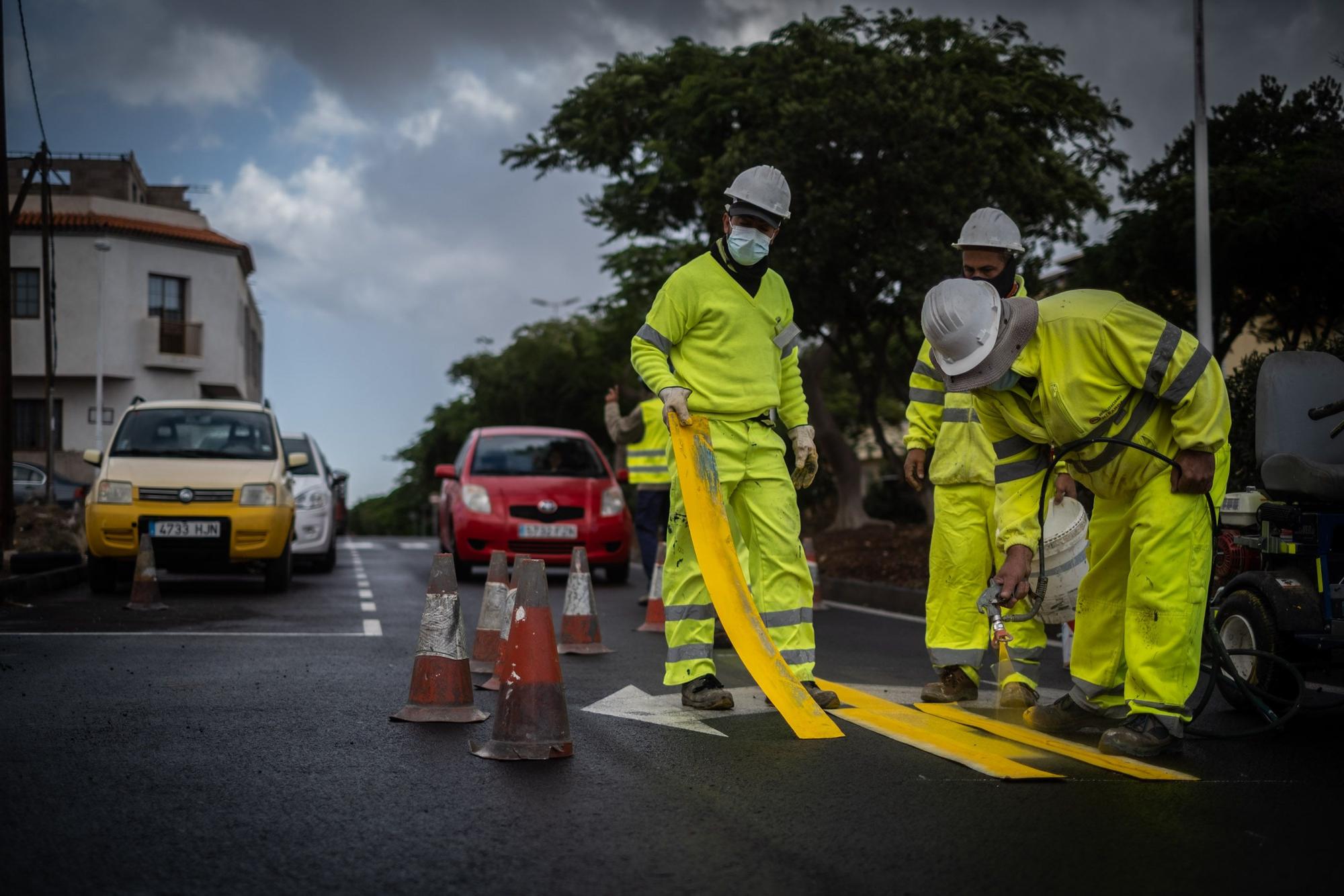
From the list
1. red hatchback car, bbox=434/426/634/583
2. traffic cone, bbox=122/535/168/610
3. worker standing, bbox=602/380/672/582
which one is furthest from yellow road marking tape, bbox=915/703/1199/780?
red hatchback car, bbox=434/426/634/583

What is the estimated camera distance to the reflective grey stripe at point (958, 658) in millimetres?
6773

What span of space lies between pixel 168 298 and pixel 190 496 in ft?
130

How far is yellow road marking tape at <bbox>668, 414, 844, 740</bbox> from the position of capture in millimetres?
5789

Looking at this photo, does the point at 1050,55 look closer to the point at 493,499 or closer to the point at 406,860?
the point at 493,499

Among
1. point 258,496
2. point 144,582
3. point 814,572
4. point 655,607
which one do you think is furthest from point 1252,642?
point 258,496

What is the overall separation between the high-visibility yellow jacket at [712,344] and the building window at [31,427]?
43.5 meters

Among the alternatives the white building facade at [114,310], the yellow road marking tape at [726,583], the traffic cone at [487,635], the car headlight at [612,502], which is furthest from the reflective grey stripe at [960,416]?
the white building facade at [114,310]

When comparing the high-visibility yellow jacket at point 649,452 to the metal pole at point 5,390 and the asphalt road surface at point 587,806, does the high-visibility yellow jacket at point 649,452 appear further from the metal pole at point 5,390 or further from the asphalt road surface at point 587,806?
the metal pole at point 5,390

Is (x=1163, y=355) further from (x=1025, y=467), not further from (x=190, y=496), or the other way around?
(x=190, y=496)

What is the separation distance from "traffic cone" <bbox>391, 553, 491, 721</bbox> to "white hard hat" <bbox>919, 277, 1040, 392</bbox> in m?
2.24

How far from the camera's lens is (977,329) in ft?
17.1

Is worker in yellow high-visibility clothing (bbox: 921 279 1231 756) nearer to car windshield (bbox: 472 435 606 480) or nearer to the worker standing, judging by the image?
the worker standing

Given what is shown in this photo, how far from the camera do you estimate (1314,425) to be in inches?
262

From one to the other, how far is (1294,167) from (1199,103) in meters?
1.80
